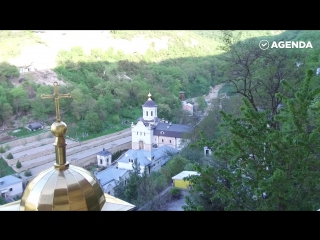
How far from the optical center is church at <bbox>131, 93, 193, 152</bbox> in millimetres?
17516

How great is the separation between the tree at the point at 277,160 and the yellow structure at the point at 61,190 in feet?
6.47

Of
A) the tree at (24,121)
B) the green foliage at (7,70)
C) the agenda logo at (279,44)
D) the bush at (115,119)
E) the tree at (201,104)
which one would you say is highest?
the agenda logo at (279,44)

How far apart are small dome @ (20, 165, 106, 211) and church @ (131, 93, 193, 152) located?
601 inches

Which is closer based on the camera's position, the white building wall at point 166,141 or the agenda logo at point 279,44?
the agenda logo at point 279,44

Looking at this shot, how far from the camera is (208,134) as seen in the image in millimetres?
12797

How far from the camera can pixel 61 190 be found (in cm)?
195

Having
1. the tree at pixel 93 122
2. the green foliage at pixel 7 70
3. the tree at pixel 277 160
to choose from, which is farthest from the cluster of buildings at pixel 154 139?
the green foliage at pixel 7 70

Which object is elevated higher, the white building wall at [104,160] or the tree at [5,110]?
the tree at [5,110]

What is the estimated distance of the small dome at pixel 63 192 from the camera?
1931 mm

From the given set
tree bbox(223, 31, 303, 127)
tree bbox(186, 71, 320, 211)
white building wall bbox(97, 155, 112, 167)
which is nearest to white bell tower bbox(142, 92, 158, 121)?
white building wall bbox(97, 155, 112, 167)

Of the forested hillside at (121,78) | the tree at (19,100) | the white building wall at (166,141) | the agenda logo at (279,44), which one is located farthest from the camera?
the forested hillside at (121,78)

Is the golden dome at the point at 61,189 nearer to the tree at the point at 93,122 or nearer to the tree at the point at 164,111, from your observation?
the tree at the point at 93,122

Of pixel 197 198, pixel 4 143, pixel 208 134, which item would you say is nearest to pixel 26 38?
pixel 4 143

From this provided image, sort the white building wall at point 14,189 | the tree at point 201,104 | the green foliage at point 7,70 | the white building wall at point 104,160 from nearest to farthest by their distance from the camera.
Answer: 1. the white building wall at point 14,189
2. the white building wall at point 104,160
3. the tree at point 201,104
4. the green foliage at point 7,70
